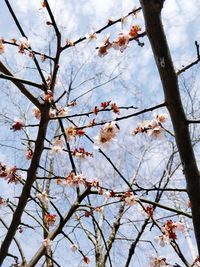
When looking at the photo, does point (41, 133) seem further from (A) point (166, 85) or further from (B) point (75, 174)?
(A) point (166, 85)

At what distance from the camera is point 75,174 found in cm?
363

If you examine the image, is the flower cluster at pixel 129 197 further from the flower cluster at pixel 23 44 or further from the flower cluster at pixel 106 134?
the flower cluster at pixel 23 44

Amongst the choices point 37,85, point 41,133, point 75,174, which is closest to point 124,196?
point 75,174

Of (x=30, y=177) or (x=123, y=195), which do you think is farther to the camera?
(x=123, y=195)

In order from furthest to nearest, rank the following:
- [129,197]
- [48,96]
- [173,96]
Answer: [129,197]
[48,96]
[173,96]

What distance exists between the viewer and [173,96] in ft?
5.66

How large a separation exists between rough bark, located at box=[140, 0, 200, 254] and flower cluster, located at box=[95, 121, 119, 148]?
1.41m

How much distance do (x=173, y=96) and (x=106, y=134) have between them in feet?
5.18

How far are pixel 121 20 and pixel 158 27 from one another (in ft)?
5.08

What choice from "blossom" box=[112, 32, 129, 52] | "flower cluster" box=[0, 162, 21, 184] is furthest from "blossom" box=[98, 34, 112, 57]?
"flower cluster" box=[0, 162, 21, 184]

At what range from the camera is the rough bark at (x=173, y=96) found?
5.23ft

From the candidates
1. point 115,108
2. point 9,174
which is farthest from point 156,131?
point 9,174

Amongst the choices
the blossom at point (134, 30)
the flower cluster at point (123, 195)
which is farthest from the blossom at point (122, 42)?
the flower cluster at point (123, 195)

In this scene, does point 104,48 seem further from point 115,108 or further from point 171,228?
point 171,228
